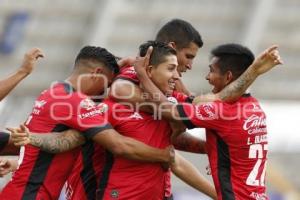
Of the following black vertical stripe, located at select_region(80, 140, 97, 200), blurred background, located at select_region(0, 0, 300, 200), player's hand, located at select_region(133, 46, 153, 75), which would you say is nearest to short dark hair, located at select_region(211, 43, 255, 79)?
player's hand, located at select_region(133, 46, 153, 75)

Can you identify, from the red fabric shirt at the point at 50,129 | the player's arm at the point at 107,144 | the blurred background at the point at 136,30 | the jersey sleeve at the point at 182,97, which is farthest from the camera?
the blurred background at the point at 136,30

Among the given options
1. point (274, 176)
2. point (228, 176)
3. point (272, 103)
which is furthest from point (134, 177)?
point (272, 103)

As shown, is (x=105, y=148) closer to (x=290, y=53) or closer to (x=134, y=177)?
(x=134, y=177)

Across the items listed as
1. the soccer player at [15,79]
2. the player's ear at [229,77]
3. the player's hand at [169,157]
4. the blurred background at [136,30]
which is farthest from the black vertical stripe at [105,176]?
the blurred background at [136,30]

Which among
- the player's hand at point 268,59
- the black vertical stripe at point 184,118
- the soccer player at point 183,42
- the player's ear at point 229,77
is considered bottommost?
the black vertical stripe at point 184,118

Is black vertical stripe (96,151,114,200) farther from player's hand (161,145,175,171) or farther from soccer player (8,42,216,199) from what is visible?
player's hand (161,145,175,171)

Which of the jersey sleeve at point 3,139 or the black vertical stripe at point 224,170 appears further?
the jersey sleeve at point 3,139

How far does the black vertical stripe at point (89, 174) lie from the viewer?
7.84m

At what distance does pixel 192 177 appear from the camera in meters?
8.68

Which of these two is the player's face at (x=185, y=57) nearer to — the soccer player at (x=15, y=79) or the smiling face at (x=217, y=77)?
the smiling face at (x=217, y=77)

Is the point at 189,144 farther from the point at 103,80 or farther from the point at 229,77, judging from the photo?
the point at 103,80

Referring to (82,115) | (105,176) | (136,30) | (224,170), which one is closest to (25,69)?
(82,115)

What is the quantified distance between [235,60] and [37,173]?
74.9 inches

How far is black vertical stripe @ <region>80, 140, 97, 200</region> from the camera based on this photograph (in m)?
7.84
